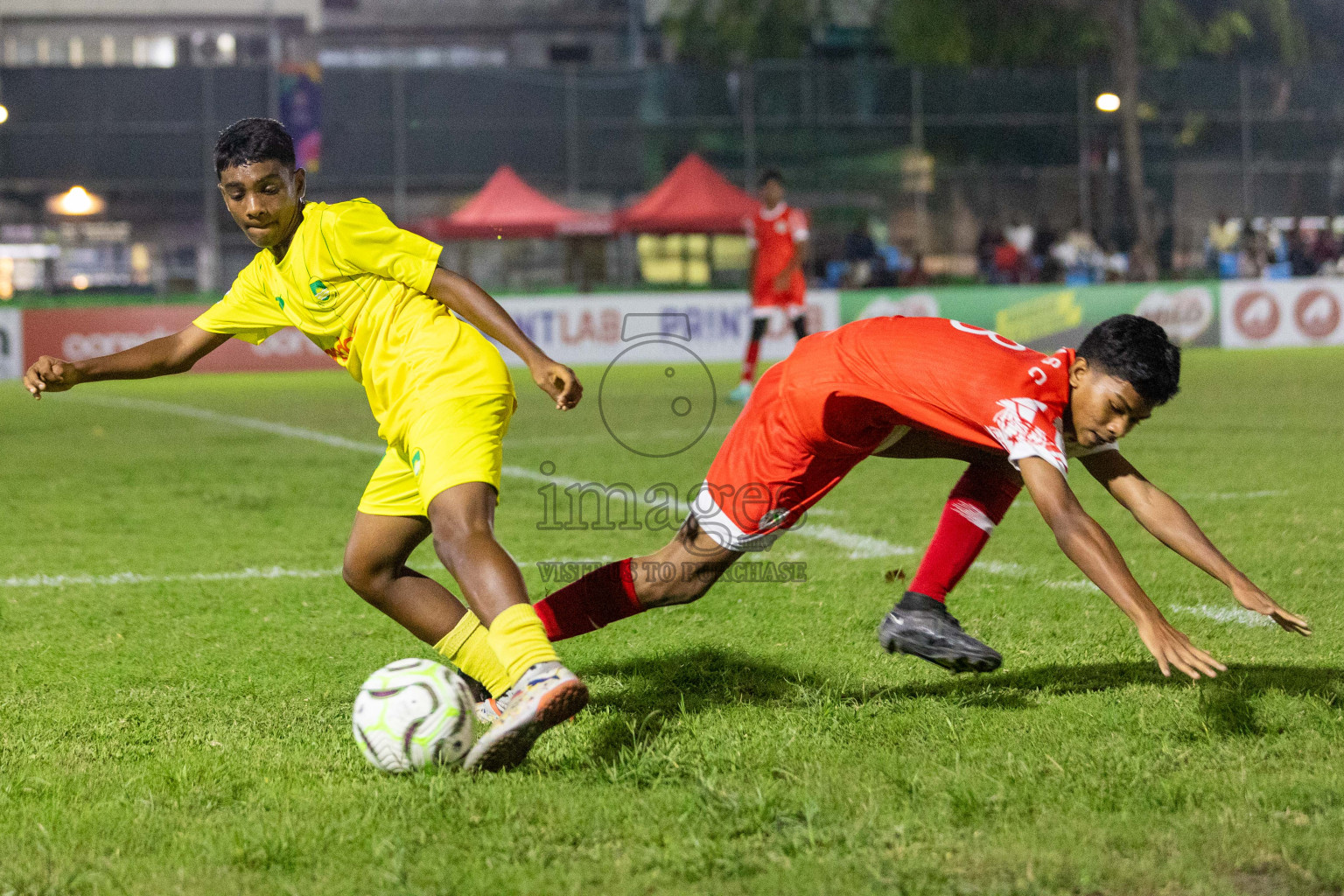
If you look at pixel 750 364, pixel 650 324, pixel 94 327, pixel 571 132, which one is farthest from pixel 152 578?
pixel 571 132

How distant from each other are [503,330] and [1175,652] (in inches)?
61.0

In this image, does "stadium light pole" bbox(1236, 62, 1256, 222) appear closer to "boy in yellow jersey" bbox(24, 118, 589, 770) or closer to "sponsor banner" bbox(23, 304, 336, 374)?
"sponsor banner" bbox(23, 304, 336, 374)

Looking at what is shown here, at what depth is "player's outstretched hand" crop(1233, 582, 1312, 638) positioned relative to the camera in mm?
2900

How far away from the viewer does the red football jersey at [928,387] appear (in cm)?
303

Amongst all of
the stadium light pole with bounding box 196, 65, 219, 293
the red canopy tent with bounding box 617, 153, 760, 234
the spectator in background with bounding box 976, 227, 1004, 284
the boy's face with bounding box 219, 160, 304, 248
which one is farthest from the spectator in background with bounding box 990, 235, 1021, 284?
the boy's face with bounding box 219, 160, 304, 248

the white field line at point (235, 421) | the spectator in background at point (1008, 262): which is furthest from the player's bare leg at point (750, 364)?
the spectator in background at point (1008, 262)

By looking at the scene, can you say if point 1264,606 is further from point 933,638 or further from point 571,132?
point 571,132

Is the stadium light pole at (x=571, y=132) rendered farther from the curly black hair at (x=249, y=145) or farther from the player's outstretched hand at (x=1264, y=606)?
the player's outstretched hand at (x=1264, y=606)

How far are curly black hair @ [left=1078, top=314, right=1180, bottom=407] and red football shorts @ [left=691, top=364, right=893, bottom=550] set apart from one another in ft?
1.83

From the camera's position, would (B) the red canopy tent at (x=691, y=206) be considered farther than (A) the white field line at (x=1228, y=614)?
Yes

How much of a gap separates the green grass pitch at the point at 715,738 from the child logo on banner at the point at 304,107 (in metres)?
19.9

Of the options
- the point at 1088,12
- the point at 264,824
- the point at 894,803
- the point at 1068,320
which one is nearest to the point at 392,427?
the point at 264,824

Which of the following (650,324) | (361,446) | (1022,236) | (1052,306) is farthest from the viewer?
(1022,236)

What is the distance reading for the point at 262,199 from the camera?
3365mm
